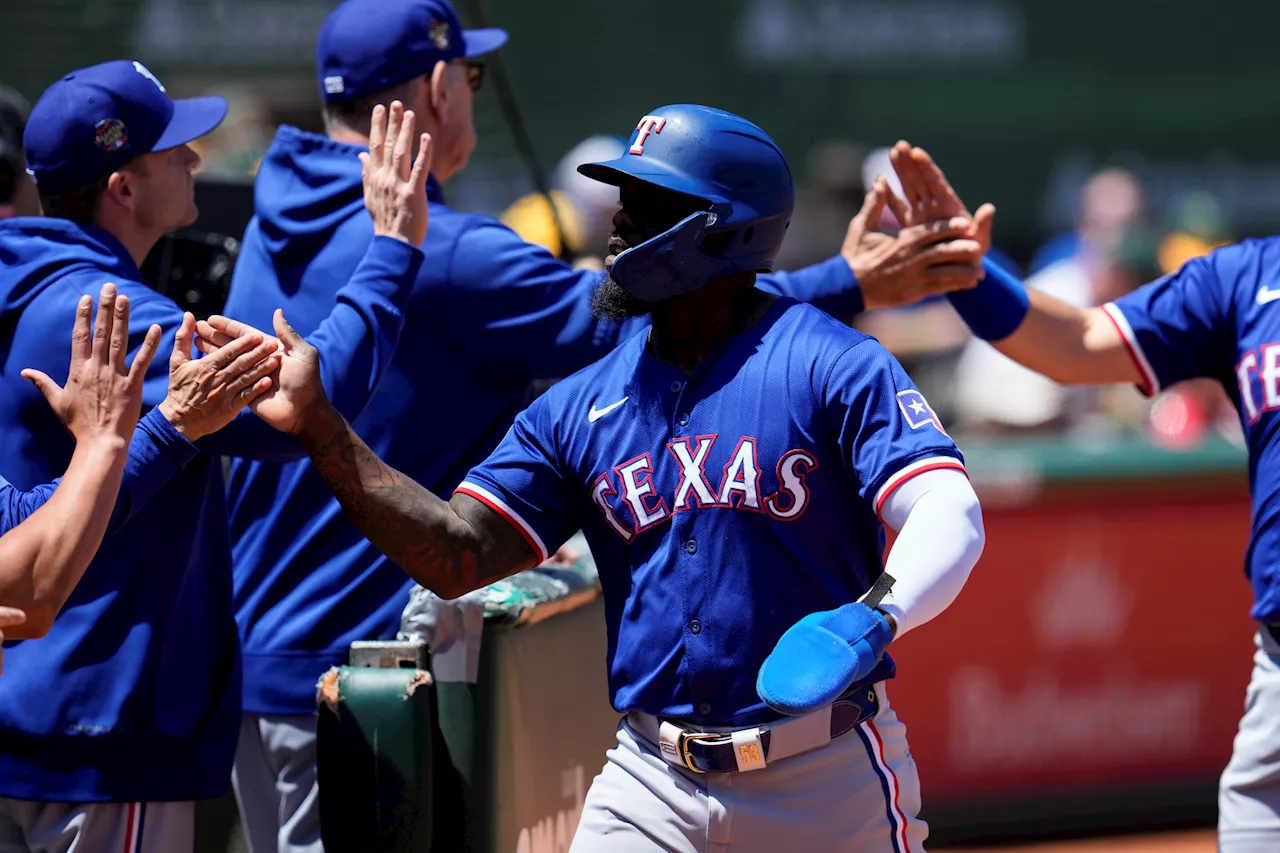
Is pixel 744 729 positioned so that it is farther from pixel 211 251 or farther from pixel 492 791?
pixel 211 251

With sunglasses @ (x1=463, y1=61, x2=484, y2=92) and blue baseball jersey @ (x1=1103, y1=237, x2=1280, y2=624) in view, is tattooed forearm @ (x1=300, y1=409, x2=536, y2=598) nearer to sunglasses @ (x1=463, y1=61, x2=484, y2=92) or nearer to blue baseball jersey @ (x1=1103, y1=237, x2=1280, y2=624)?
sunglasses @ (x1=463, y1=61, x2=484, y2=92)

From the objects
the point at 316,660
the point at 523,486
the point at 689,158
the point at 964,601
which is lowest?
the point at 964,601

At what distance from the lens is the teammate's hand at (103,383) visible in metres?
2.69

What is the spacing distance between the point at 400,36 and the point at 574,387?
1215 millimetres

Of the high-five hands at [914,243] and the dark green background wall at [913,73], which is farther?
the dark green background wall at [913,73]

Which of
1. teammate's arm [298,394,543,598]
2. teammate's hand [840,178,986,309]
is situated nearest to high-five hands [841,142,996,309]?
teammate's hand [840,178,986,309]

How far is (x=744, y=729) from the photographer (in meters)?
2.77

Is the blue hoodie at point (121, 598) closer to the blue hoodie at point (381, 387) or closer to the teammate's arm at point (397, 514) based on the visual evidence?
the teammate's arm at point (397, 514)

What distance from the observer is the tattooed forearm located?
289 centimetres

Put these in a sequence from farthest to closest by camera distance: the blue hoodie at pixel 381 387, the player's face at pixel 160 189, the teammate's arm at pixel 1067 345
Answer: the teammate's arm at pixel 1067 345 < the blue hoodie at pixel 381 387 < the player's face at pixel 160 189

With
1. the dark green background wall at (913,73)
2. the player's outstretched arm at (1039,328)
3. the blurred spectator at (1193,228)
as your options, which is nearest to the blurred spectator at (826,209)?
the dark green background wall at (913,73)

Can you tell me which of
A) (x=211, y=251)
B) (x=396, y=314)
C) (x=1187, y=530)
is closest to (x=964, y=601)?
(x=1187, y=530)

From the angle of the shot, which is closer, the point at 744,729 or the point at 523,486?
the point at 744,729

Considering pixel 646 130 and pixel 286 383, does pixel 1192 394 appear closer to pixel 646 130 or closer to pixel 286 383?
pixel 646 130
